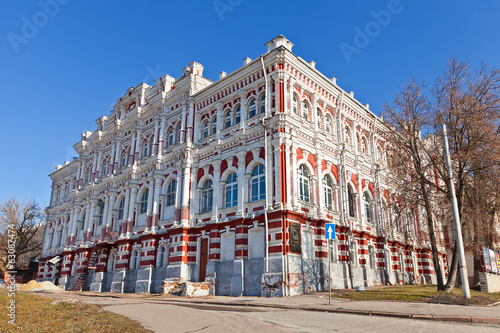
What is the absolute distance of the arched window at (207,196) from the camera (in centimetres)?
2661

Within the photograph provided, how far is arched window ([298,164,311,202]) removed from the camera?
925 inches

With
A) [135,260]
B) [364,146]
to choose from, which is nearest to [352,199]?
[364,146]

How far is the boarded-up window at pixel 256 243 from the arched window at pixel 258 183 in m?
2.12

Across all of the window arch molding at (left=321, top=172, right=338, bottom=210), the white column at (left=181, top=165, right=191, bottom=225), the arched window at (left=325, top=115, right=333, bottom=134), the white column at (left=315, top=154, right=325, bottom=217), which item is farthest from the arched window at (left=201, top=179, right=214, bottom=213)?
the arched window at (left=325, top=115, right=333, bottom=134)

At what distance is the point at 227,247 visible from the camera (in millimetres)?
23750

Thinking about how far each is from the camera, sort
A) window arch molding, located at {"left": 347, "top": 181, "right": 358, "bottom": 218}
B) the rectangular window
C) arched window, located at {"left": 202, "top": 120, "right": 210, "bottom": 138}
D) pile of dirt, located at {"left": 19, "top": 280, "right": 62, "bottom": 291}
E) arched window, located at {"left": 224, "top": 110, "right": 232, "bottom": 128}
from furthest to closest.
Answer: pile of dirt, located at {"left": 19, "top": 280, "right": 62, "bottom": 291} < arched window, located at {"left": 202, "top": 120, "right": 210, "bottom": 138} < window arch molding, located at {"left": 347, "top": 181, "right": 358, "bottom": 218} < arched window, located at {"left": 224, "top": 110, "right": 232, "bottom": 128} < the rectangular window

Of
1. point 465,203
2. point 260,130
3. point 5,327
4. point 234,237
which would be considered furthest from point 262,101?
point 5,327

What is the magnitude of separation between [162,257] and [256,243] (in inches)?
374

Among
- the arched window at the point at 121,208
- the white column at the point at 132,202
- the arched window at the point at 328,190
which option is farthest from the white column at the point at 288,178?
the arched window at the point at 121,208

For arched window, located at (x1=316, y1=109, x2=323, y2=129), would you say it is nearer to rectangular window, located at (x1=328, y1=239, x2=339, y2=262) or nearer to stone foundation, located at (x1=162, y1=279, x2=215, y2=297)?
rectangular window, located at (x1=328, y1=239, x2=339, y2=262)

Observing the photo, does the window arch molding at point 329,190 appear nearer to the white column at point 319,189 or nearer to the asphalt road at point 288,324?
the white column at point 319,189

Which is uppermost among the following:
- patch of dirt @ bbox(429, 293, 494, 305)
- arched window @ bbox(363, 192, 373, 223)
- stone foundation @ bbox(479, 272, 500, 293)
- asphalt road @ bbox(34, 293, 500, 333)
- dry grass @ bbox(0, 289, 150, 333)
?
arched window @ bbox(363, 192, 373, 223)

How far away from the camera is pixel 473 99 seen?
1978 cm

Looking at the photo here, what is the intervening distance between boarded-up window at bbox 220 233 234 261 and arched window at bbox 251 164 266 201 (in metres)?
3.03
